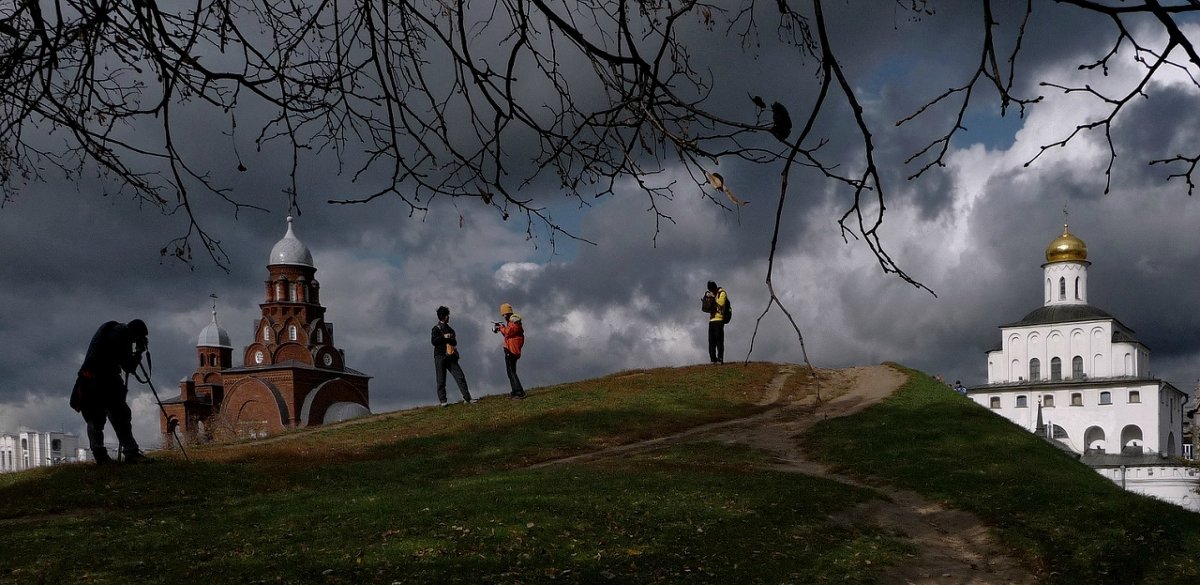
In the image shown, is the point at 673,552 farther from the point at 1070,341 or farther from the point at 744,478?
the point at 1070,341

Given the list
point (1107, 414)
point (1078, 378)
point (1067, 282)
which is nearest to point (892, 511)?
point (1107, 414)

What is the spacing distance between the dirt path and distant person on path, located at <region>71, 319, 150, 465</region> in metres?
7.14

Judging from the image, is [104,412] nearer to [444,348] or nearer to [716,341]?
[444,348]

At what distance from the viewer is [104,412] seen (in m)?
14.8

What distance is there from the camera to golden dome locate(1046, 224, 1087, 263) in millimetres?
100875

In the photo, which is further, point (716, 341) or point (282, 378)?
point (282, 378)

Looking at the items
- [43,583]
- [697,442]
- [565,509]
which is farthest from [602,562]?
[697,442]

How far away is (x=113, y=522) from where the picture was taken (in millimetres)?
12148

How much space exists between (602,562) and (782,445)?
10838mm

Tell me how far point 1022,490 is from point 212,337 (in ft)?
257

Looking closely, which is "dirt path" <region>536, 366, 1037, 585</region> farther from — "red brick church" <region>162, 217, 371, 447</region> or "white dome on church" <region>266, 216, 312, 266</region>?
"white dome on church" <region>266, 216, 312, 266</region>

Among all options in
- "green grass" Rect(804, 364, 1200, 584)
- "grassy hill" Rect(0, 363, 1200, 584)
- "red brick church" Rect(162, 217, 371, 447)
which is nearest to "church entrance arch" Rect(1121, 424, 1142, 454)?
"red brick church" Rect(162, 217, 371, 447)

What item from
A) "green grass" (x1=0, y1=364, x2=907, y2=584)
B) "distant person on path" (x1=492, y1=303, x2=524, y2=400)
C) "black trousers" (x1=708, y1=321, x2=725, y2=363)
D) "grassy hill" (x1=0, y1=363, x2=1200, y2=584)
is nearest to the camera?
"green grass" (x1=0, y1=364, x2=907, y2=584)

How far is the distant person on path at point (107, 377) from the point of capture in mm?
14461
